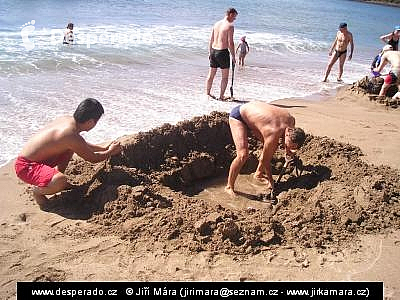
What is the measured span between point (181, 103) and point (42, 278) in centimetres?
519

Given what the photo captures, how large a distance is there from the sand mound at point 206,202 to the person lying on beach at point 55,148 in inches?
11.7

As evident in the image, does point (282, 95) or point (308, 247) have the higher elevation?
point (282, 95)

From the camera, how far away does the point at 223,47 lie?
836cm

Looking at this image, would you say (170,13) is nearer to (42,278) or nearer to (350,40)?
(350,40)

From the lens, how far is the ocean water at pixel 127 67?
6836 millimetres

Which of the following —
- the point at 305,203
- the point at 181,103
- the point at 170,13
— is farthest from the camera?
the point at 170,13

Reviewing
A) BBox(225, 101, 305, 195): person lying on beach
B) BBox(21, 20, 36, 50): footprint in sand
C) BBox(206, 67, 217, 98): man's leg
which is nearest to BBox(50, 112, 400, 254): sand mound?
BBox(225, 101, 305, 195): person lying on beach

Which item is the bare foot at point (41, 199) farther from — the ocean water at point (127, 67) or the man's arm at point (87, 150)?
the ocean water at point (127, 67)

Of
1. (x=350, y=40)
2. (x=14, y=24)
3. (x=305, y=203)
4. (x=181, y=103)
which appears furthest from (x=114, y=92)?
(x=14, y=24)

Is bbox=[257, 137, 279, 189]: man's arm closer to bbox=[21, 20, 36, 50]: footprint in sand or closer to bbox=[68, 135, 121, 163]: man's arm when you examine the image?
bbox=[68, 135, 121, 163]: man's arm

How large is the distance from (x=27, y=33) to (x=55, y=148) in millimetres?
10773

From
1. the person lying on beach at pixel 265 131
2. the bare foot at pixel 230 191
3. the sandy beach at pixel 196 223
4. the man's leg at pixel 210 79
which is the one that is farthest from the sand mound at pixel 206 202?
the man's leg at pixel 210 79

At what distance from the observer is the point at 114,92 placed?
26.7 ft

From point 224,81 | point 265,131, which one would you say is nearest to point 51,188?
point 265,131
